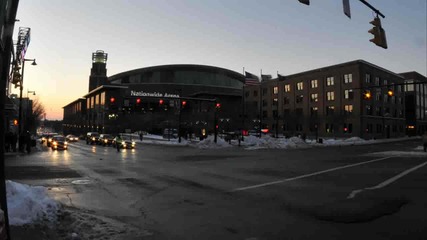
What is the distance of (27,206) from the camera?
27.2ft

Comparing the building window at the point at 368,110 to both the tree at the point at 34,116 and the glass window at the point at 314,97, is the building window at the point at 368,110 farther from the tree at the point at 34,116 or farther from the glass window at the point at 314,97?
the tree at the point at 34,116

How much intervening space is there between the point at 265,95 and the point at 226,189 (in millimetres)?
96873

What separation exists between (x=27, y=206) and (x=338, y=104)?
82.6 meters

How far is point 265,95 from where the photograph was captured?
10944cm

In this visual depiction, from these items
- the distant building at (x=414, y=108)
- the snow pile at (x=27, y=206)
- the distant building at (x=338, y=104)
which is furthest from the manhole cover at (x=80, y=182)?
the distant building at (x=414, y=108)

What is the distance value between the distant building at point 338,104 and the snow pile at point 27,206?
67130mm

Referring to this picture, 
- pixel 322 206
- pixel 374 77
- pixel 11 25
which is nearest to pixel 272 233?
pixel 322 206

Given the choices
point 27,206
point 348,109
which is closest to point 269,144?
point 348,109

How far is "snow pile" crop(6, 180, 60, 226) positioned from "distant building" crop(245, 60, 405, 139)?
220 feet

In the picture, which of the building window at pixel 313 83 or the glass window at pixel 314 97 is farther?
the building window at pixel 313 83

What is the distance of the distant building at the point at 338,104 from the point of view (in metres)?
81.3

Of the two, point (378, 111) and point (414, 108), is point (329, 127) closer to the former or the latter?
point (378, 111)

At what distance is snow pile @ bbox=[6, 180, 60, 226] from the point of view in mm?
7769

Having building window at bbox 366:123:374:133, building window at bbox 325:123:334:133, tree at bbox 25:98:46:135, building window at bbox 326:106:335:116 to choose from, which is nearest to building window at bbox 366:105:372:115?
building window at bbox 366:123:374:133
